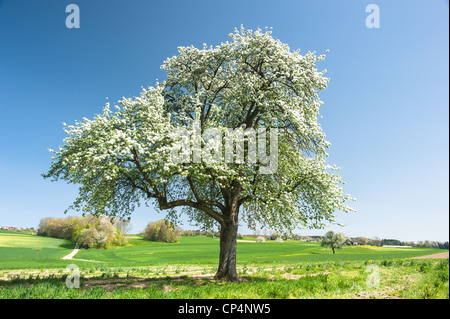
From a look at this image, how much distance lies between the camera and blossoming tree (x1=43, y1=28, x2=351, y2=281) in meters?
14.9

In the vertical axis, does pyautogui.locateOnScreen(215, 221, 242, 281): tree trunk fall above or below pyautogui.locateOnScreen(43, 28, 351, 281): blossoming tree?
below

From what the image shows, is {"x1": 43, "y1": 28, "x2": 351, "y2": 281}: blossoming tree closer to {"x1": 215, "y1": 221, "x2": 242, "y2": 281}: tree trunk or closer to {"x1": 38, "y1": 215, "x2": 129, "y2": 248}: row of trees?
{"x1": 215, "y1": 221, "x2": 242, "y2": 281}: tree trunk

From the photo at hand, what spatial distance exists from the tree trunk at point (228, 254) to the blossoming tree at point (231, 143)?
6 cm

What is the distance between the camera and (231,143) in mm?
15273

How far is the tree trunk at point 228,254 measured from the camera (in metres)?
17.4
